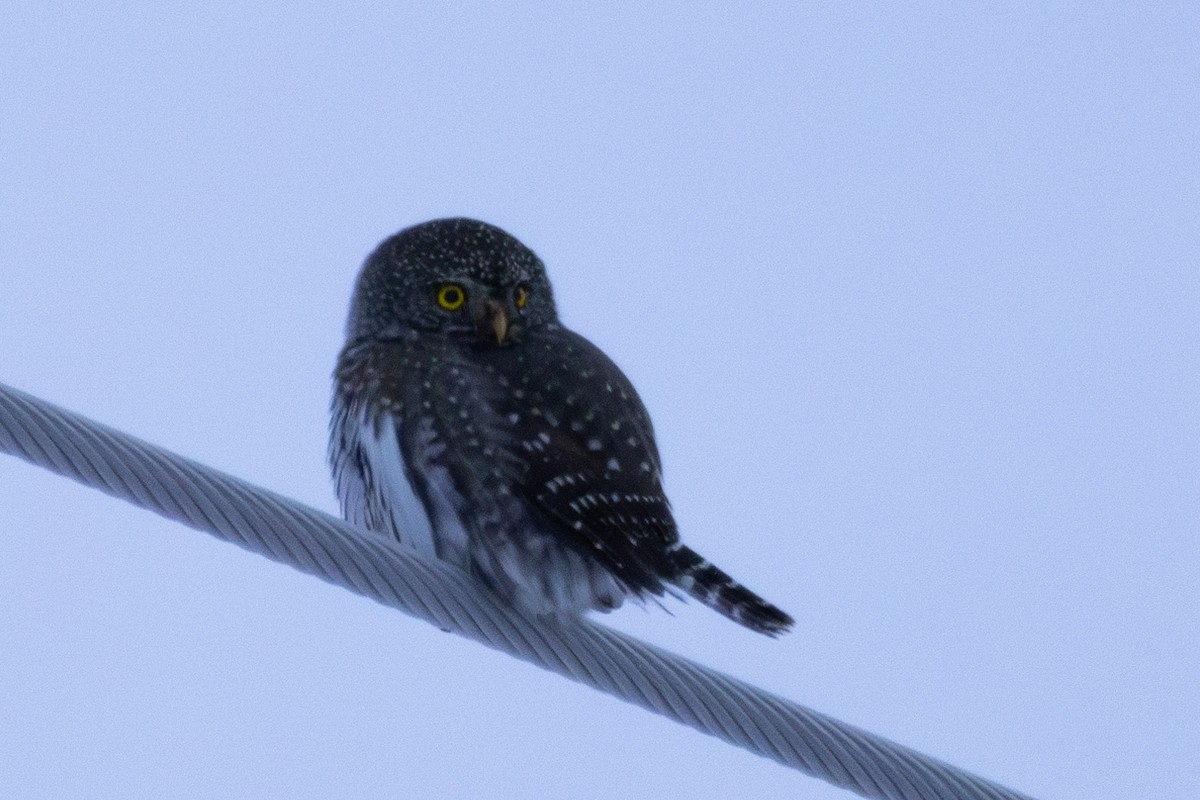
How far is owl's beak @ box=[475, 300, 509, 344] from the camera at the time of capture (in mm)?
5101

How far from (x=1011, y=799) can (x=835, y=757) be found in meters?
0.32

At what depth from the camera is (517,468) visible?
15.1ft

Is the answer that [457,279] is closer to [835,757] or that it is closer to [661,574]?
[661,574]

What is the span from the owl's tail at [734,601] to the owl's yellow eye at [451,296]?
1.14m

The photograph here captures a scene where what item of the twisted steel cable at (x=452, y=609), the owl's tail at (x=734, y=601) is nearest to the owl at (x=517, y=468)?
the owl's tail at (x=734, y=601)

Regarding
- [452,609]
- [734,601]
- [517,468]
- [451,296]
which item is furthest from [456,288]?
[452,609]

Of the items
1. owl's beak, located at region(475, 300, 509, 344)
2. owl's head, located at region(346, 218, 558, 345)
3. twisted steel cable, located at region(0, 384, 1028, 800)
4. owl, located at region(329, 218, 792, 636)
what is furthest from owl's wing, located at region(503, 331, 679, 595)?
twisted steel cable, located at region(0, 384, 1028, 800)

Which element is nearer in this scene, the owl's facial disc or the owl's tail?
the owl's tail

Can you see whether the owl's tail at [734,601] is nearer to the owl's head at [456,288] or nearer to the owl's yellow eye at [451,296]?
the owl's head at [456,288]

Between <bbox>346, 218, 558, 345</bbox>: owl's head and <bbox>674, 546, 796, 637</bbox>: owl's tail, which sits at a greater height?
<bbox>346, 218, 558, 345</bbox>: owl's head

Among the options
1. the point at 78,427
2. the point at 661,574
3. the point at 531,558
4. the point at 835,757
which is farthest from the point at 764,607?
the point at 78,427

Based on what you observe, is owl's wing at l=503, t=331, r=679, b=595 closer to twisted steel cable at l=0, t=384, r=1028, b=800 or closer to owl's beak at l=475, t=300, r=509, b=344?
owl's beak at l=475, t=300, r=509, b=344

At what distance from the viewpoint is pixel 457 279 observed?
534cm

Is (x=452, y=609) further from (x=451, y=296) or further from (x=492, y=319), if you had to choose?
(x=451, y=296)
